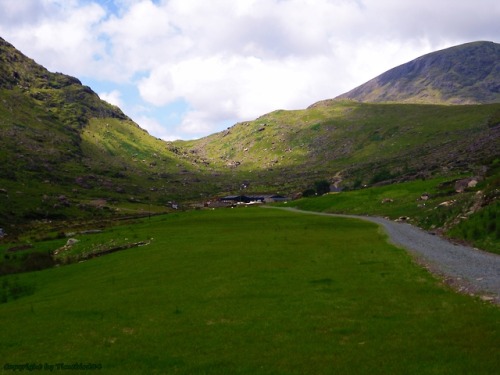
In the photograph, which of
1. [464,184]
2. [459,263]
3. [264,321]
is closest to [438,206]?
[464,184]

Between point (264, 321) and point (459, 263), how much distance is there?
2323 centimetres

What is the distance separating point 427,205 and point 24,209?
171711 millimetres

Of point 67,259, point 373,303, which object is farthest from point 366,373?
point 67,259

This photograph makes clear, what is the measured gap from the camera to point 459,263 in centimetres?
3844

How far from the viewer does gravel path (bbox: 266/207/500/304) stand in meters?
27.9

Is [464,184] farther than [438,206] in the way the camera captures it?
Yes

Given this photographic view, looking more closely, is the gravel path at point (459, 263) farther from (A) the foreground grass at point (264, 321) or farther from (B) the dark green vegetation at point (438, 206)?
(B) the dark green vegetation at point (438, 206)

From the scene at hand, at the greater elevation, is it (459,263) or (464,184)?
(464,184)

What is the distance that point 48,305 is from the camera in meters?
34.9

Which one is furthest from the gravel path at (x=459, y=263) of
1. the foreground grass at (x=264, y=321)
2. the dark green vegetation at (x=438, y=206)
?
the dark green vegetation at (x=438, y=206)

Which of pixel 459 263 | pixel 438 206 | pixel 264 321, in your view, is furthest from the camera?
pixel 438 206

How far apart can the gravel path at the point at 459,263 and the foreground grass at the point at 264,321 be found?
1.66 metres

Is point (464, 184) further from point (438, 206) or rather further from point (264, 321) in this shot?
point (264, 321)

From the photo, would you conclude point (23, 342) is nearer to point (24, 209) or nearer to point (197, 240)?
point (197, 240)
